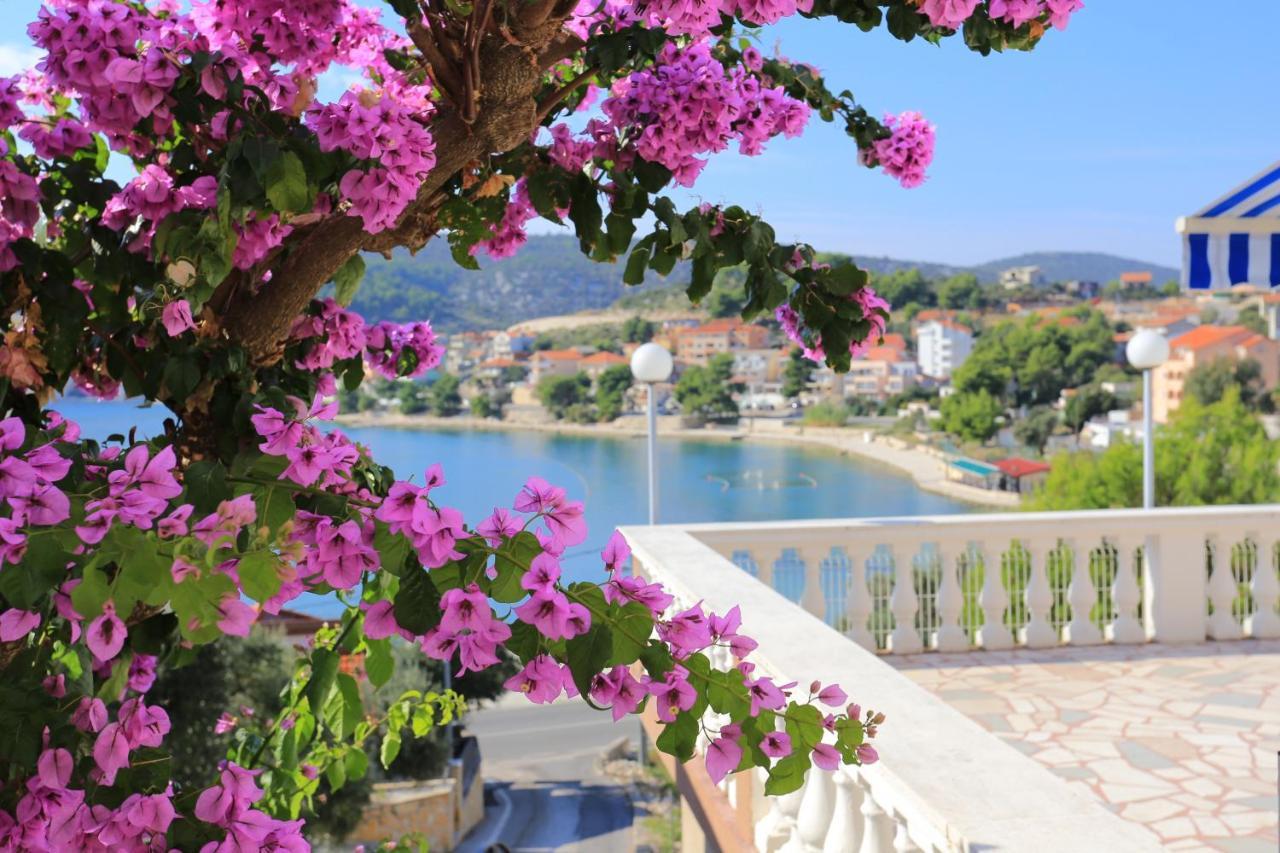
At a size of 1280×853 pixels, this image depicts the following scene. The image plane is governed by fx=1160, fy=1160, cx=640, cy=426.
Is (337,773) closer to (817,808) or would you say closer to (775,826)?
(817,808)

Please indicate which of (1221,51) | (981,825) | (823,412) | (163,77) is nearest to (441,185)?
(163,77)

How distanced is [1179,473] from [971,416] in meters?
14.6

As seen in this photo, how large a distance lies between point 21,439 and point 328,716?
2.78 ft

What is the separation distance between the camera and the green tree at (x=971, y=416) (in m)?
41.4

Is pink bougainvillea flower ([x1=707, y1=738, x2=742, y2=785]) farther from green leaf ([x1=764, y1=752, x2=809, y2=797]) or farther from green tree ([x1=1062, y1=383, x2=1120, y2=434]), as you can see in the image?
green tree ([x1=1062, y1=383, x2=1120, y2=434])

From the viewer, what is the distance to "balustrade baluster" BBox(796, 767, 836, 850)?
2492 mm

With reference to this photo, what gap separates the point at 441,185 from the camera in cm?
157

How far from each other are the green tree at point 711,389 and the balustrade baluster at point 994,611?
30.4 meters

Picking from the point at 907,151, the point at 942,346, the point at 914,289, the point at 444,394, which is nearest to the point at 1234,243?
the point at 907,151

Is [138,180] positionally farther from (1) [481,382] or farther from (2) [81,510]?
(1) [481,382]

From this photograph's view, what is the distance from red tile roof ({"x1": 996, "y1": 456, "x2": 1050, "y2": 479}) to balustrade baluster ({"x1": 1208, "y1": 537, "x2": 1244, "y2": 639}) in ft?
107

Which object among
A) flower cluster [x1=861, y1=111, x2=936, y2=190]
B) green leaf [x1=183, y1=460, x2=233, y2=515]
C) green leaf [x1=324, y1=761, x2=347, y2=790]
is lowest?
green leaf [x1=324, y1=761, x2=347, y2=790]

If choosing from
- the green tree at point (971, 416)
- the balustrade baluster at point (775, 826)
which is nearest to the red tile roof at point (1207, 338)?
the green tree at point (971, 416)

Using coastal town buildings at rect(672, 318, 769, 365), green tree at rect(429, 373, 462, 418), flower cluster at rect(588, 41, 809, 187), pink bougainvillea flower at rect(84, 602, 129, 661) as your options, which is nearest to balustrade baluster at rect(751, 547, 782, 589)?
flower cluster at rect(588, 41, 809, 187)
